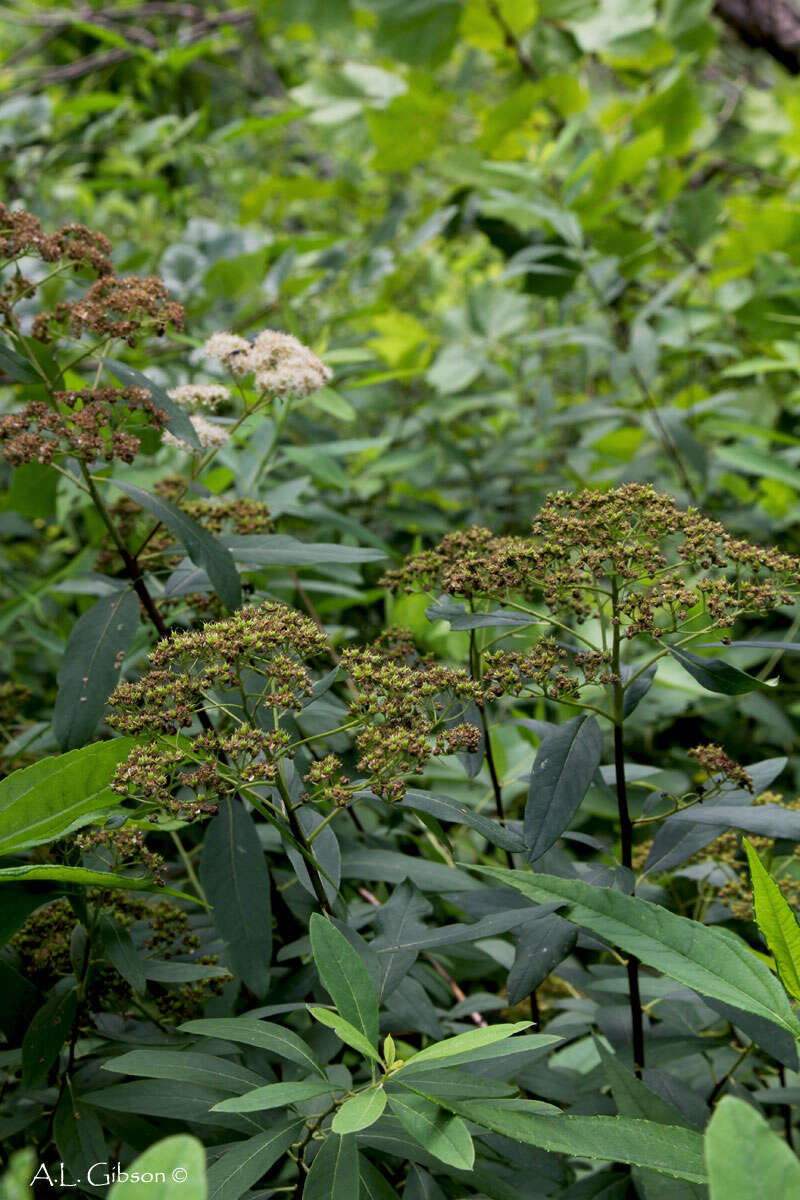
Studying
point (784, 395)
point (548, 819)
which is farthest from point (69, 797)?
point (784, 395)

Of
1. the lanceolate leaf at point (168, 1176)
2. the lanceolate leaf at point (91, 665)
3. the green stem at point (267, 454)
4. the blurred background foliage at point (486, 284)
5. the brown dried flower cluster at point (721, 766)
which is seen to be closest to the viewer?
the lanceolate leaf at point (168, 1176)

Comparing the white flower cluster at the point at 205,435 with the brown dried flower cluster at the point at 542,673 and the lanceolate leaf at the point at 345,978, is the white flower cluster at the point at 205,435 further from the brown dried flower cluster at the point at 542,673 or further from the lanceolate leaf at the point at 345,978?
the lanceolate leaf at the point at 345,978

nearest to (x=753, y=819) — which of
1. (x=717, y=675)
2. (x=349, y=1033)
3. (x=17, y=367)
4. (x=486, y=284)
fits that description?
(x=717, y=675)

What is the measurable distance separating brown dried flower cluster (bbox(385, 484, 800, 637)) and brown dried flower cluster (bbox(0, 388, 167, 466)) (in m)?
0.42

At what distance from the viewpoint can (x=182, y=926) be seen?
1037 millimetres

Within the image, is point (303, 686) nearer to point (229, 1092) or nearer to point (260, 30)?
point (229, 1092)

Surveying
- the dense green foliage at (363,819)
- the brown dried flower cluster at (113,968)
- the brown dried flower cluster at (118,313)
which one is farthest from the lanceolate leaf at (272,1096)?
the brown dried flower cluster at (118,313)

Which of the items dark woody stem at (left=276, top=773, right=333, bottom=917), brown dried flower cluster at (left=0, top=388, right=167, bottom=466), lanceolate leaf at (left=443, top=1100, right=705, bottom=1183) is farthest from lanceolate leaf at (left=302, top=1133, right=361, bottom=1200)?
brown dried flower cluster at (left=0, top=388, right=167, bottom=466)

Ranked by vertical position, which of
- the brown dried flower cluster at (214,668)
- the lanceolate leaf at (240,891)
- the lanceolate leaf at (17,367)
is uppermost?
the lanceolate leaf at (17,367)

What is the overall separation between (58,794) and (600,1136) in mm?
551

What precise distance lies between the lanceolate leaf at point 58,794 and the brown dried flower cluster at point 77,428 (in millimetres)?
372

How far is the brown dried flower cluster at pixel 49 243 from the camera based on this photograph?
110 cm

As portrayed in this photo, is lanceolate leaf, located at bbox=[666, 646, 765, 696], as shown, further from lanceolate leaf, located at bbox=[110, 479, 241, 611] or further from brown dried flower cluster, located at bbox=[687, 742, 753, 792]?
lanceolate leaf, located at bbox=[110, 479, 241, 611]

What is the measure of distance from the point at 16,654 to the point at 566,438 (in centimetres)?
199
